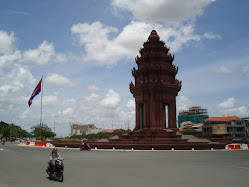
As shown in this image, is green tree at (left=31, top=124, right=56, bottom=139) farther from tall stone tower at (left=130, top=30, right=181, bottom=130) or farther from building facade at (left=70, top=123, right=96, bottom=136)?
building facade at (left=70, top=123, right=96, bottom=136)

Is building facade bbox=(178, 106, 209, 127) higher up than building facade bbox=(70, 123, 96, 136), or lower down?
higher up

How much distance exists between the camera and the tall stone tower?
41469 millimetres

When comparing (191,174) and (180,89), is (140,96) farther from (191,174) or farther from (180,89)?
(191,174)

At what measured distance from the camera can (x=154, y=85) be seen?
1634 inches

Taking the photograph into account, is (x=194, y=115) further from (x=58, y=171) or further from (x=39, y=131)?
A: (x=58, y=171)

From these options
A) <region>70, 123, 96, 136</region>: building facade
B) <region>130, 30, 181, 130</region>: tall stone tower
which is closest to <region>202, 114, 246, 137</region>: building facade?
<region>130, 30, 181, 130</region>: tall stone tower

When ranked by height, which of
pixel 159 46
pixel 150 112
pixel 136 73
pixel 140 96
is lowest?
pixel 150 112

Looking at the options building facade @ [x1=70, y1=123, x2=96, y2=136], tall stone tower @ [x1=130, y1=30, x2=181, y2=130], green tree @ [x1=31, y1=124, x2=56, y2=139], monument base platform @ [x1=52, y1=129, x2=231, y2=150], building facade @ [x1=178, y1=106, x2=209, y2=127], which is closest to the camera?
monument base platform @ [x1=52, y1=129, x2=231, y2=150]

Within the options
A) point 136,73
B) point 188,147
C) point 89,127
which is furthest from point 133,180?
point 89,127

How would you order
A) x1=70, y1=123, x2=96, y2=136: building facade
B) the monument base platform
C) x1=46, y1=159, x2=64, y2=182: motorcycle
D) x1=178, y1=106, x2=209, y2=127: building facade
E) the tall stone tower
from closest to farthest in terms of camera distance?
x1=46, y1=159, x2=64, y2=182: motorcycle → the monument base platform → the tall stone tower → x1=178, y1=106, x2=209, y2=127: building facade → x1=70, y1=123, x2=96, y2=136: building facade

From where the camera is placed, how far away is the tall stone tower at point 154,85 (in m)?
41.5

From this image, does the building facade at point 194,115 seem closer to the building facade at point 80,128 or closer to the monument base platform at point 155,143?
the building facade at point 80,128

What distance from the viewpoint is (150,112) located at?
41.3 m

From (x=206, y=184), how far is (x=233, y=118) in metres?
97.5
